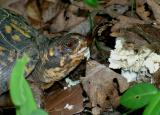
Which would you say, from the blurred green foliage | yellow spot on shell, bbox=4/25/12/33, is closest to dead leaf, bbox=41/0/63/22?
yellow spot on shell, bbox=4/25/12/33

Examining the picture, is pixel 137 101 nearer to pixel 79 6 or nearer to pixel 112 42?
pixel 112 42

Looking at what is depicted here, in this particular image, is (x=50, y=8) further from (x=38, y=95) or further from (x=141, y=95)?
(x=141, y=95)

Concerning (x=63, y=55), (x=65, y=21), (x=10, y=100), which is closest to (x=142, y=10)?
(x=65, y=21)

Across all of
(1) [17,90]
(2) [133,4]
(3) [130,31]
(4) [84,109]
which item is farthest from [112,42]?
(1) [17,90]

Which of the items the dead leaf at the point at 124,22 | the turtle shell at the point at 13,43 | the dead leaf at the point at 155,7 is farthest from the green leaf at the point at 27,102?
the dead leaf at the point at 155,7

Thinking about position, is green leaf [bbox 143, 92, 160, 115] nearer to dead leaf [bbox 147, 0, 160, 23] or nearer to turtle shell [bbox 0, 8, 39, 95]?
Result: turtle shell [bbox 0, 8, 39, 95]

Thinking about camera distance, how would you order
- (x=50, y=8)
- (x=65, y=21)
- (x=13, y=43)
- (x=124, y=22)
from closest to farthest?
(x=13, y=43) < (x=124, y=22) < (x=65, y=21) < (x=50, y=8)

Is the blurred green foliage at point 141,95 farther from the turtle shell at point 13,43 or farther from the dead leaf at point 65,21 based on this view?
the dead leaf at point 65,21
